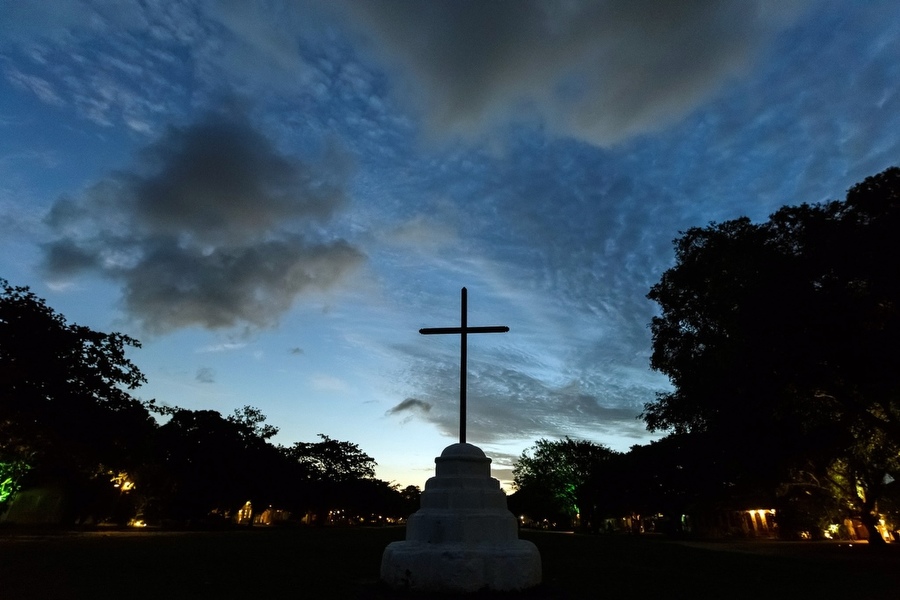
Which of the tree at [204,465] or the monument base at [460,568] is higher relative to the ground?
the tree at [204,465]

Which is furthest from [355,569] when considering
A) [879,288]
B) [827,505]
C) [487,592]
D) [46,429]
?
[827,505]

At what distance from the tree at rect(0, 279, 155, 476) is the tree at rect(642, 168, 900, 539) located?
2569 centimetres

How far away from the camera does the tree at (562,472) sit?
66.0 metres

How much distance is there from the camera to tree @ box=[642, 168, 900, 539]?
47.3ft

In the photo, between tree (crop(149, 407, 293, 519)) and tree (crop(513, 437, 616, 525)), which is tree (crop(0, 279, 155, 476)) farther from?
tree (crop(513, 437, 616, 525))

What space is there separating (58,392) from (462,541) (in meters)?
23.8

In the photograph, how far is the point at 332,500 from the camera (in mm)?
72438

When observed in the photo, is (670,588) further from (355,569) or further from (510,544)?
(355,569)

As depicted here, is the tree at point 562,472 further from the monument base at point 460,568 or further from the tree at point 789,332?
the monument base at point 460,568

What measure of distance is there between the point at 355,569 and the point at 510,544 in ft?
16.5

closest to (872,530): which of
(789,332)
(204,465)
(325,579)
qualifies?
(789,332)

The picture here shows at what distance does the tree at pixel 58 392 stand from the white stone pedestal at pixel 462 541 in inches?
871

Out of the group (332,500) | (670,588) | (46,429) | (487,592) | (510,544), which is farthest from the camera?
(332,500)

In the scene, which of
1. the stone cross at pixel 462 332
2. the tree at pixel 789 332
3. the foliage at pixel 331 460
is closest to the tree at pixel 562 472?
the foliage at pixel 331 460
